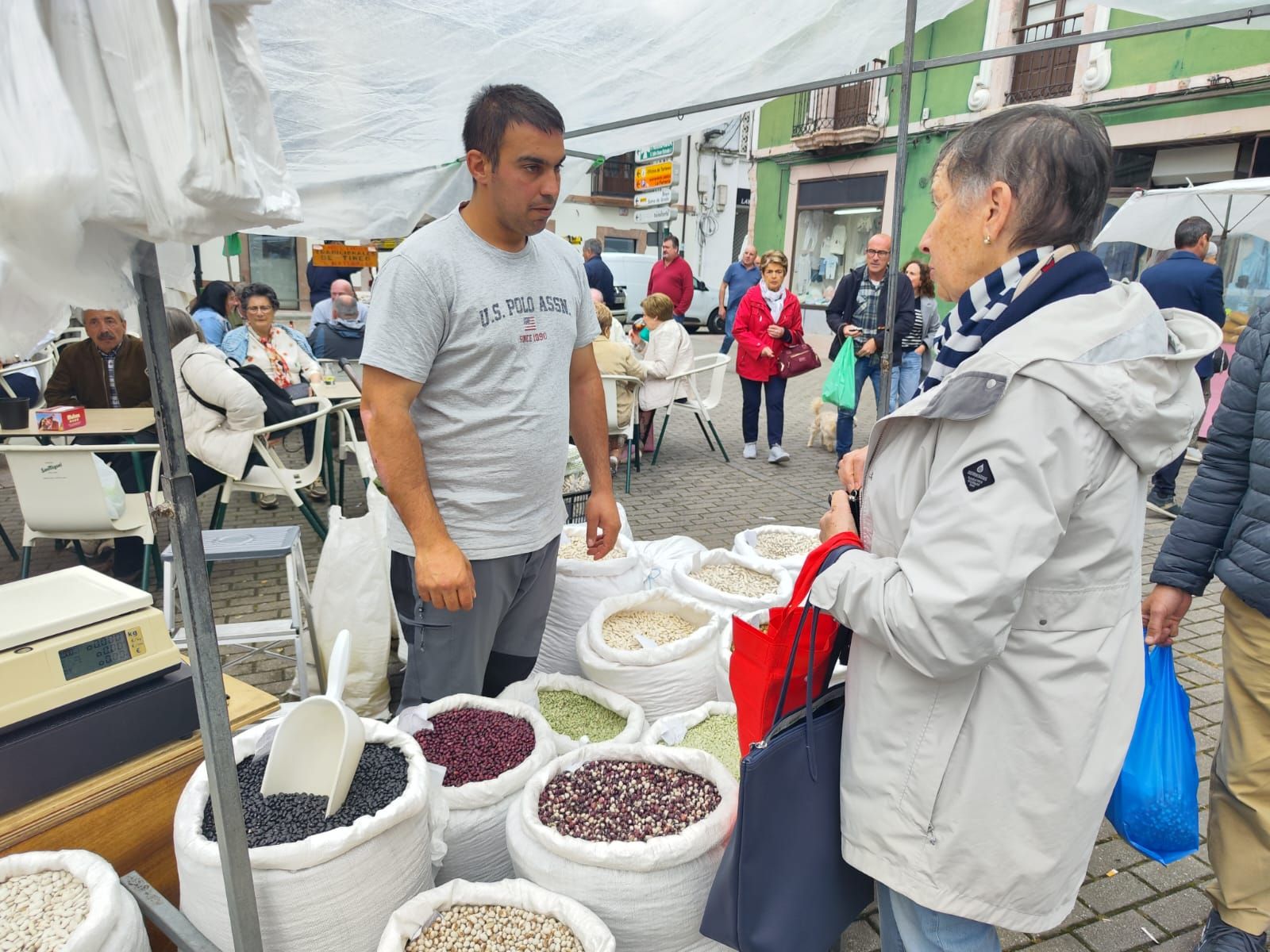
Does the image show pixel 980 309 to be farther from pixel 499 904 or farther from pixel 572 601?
pixel 572 601

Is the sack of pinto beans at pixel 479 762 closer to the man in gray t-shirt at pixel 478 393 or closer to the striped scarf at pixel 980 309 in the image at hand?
the man in gray t-shirt at pixel 478 393

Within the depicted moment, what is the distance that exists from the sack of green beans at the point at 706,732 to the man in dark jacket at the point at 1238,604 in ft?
3.72

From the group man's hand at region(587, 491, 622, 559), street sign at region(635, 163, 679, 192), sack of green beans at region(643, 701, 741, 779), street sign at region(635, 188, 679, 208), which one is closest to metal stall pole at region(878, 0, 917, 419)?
man's hand at region(587, 491, 622, 559)

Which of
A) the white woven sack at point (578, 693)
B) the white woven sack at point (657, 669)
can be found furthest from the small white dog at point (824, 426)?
the white woven sack at point (578, 693)

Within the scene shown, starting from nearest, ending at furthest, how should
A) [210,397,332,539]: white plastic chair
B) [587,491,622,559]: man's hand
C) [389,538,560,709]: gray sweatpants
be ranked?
[389,538,560,709]: gray sweatpants
[587,491,622,559]: man's hand
[210,397,332,539]: white plastic chair

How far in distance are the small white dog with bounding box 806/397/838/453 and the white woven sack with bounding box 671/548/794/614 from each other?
178 inches

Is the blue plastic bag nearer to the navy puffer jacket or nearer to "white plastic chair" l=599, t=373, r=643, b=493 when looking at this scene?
the navy puffer jacket

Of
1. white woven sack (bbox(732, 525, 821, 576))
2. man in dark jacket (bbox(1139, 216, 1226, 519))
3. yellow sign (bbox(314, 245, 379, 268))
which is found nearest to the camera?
white woven sack (bbox(732, 525, 821, 576))

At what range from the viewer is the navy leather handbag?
1.34 m

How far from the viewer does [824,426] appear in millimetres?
7883

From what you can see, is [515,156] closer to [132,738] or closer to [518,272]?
[518,272]

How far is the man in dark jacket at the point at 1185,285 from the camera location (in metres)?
5.59

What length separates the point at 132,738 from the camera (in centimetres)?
173

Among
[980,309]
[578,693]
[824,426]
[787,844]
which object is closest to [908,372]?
[824,426]
